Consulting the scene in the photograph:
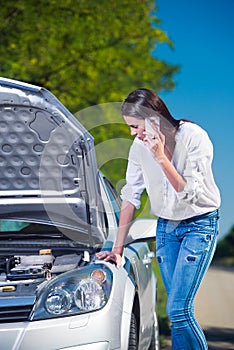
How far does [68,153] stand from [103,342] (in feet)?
4.91

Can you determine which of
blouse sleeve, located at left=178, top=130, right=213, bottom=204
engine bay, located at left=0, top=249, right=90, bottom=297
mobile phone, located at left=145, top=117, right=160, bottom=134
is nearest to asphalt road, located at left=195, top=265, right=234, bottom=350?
engine bay, located at left=0, top=249, right=90, bottom=297

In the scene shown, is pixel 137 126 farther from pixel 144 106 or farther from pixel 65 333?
pixel 65 333

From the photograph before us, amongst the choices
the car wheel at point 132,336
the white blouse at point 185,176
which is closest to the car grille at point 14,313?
the car wheel at point 132,336

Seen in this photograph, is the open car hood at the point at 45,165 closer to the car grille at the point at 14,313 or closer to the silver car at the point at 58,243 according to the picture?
the silver car at the point at 58,243

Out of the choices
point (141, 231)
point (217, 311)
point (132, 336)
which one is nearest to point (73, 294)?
point (132, 336)

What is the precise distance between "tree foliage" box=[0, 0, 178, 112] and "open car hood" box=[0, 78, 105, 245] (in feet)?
21.9

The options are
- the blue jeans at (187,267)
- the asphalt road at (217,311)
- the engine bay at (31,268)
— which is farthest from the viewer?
the asphalt road at (217,311)

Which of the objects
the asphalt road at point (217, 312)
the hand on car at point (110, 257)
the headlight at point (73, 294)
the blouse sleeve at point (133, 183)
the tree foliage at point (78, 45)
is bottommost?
the asphalt road at point (217, 312)

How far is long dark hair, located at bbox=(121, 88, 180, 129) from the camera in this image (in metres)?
5.90

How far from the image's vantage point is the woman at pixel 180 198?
5891mm

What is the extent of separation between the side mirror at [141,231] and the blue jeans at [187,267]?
20.9 inches

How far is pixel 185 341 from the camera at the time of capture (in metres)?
5.98

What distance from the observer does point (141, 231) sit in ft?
22.2

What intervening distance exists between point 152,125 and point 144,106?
118 mm
